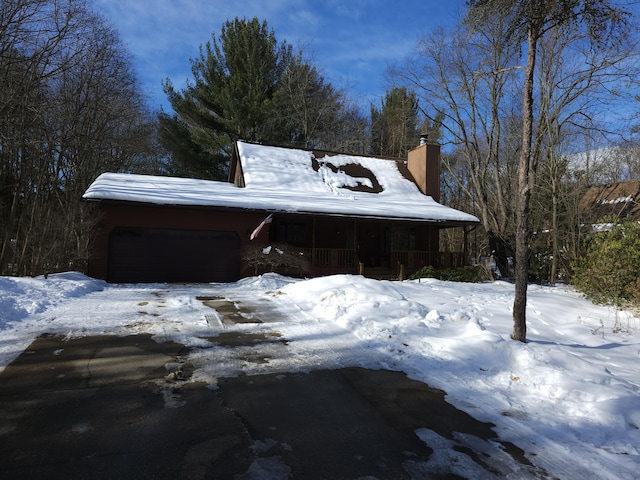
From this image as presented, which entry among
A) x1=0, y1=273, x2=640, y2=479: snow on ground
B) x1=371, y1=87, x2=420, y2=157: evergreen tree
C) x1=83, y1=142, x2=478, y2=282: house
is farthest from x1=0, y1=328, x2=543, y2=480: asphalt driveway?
x1=371, y1=87, x2=420, y2=157: evergreen tree

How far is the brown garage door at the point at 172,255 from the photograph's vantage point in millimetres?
14570

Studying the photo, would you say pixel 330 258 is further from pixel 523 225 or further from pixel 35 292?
pixel 523 225

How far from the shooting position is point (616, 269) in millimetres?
9562

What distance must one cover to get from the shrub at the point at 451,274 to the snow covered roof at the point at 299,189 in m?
2.25

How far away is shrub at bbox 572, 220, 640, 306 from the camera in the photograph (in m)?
9.34

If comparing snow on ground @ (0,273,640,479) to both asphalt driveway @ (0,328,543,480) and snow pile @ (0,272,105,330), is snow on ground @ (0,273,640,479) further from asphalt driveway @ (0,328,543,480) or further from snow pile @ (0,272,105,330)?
asphalt driveway @ (0,328,543,480)

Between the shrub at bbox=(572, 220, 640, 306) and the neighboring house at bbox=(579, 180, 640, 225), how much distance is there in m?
6.75

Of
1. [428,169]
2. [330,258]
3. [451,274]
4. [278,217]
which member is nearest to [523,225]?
[451,274]

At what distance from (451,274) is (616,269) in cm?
767

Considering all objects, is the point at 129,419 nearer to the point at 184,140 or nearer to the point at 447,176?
the point at 184,140

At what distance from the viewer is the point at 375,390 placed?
437 centimetres

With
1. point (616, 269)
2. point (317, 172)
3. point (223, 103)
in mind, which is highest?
point (223, 103)

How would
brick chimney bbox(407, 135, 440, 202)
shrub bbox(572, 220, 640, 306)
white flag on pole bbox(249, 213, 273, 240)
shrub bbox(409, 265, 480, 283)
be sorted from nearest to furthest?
shrub bbox(572, 220, 640, 306) → white flag on pole bbox(249, 213, 273, 240) → shrub bbox(409, 265, 480, 283) → brick chimney bbox(407, 135, 440, 202)

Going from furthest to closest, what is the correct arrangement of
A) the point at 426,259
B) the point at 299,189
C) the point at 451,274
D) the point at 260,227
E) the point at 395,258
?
the point at 299,189 → the point at 426,259 → the point at 395,258 → the point at 451,274 → the point at 260,227
